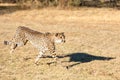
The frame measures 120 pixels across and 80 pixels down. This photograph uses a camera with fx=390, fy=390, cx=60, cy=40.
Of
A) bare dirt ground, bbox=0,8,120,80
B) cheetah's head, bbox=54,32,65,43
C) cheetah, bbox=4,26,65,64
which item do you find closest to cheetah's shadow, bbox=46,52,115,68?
bare dirt ground, bbox=0,8,120,80

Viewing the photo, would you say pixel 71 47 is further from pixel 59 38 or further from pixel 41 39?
A: pixel 59 38

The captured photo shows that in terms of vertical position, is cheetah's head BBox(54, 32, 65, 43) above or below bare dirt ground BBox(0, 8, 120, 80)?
above

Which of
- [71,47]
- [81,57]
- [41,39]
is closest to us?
[41,39]

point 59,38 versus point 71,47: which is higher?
point 59,38

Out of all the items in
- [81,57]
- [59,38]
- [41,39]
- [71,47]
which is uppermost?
[59,38]

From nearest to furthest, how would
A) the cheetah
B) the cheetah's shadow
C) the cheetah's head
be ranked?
the cheetah's head → the cheetah → the cheetah's shadow

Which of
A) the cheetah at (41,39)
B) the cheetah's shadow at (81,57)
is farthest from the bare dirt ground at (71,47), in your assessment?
the cheetah at (41,39)

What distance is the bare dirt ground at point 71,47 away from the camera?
11609 millimetres

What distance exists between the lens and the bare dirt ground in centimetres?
1161

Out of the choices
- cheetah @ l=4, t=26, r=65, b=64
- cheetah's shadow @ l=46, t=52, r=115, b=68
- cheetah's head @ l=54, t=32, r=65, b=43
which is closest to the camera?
cheetah's head @ l=54, t=32, r=65, b=43

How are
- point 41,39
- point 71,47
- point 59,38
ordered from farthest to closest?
point 71,47, point 41,39, point 59,38

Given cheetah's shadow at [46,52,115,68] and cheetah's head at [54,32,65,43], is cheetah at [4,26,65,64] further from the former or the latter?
cheetah's shadow at [46,52,115,68]

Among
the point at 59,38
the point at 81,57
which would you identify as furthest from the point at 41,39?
the point at 81,57

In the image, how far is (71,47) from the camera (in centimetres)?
1656
